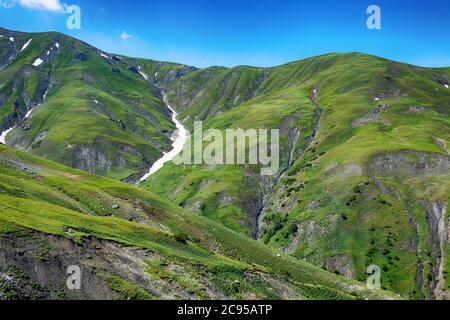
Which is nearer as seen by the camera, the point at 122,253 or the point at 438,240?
the point at 122,253

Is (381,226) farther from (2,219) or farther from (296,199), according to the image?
(2,219)

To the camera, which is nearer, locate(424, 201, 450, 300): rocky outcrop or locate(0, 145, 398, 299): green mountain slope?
locate(0, 145, 398, 299): green mountain slope

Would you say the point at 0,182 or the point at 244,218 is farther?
the point at 244,218

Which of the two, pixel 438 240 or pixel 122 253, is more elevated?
pixel 122 253

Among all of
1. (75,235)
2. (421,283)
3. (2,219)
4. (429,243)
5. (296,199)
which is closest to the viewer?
(2,219)

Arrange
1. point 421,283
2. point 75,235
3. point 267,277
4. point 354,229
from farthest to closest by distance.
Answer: point 354,229, point 421,283, point 267,277, point 75,235

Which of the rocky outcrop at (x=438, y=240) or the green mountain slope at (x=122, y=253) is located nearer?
the green mountain slope at (x=122, y=253)

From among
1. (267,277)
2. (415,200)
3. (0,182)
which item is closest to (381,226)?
(415,200)

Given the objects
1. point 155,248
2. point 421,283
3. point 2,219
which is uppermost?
point 2,219
